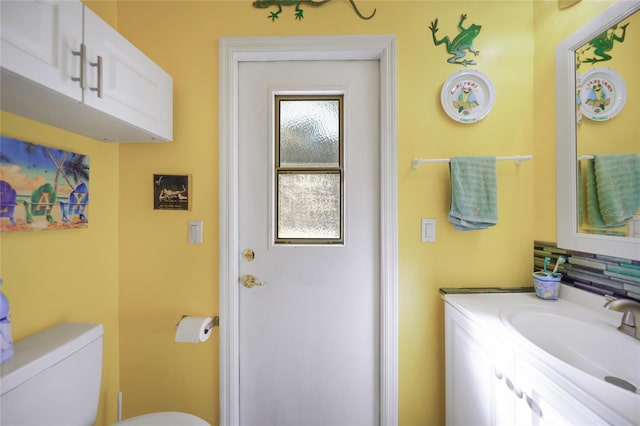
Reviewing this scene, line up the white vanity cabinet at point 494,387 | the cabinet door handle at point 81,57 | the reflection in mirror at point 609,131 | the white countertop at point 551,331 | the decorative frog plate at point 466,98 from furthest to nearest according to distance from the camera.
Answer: the decorative frog plate at point 466,98 < the reflection in mirror at point 609,131 < the cabinet door handle at point 81,57 < the white vanity cabinet at point 494,387 < the white countertop at point 551,331

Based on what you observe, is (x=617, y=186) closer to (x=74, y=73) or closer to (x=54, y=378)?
(x=74, y=73)

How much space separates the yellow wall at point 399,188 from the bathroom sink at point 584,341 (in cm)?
30

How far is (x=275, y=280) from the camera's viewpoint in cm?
134

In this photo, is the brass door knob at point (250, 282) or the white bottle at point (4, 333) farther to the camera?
the brass door knob at point (250, 282)

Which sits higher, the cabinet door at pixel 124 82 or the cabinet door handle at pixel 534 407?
the cabinet door at pixel 124 82

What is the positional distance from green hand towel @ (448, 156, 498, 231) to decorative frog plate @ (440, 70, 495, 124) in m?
0.24

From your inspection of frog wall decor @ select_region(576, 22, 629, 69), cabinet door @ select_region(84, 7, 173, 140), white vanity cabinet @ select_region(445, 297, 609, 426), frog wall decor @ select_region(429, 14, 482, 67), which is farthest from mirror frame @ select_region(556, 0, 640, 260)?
cabinet door @ select_region(84, 7, 173, 140)

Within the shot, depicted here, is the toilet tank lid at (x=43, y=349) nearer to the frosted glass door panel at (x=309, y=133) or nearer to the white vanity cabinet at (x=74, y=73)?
the white vanity cabinet at (x=74, y=73)

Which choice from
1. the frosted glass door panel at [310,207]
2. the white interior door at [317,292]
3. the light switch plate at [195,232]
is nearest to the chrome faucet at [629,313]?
the white interior door at [317,292]

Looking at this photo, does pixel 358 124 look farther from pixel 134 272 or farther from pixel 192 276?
pixel 134 272

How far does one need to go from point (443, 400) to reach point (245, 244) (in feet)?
4.34

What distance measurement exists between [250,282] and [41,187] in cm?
91

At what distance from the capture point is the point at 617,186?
947mm

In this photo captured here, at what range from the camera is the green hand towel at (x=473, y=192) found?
117 centimetres
